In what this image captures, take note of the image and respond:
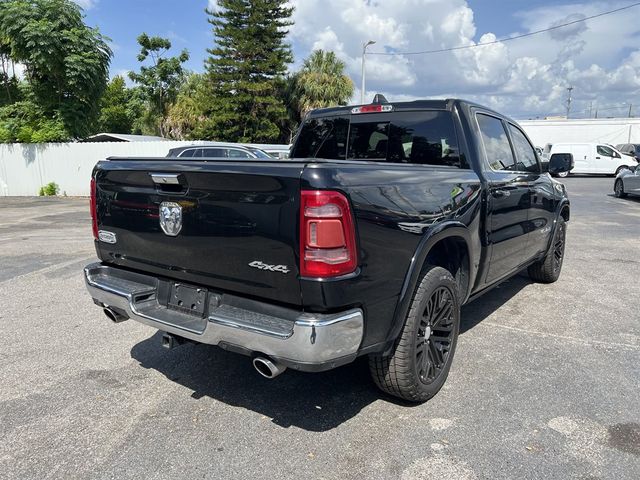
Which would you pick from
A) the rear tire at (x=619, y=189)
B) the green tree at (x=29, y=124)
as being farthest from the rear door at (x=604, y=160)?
the green tree at (x=29, y=124)

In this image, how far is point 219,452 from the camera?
272 cm

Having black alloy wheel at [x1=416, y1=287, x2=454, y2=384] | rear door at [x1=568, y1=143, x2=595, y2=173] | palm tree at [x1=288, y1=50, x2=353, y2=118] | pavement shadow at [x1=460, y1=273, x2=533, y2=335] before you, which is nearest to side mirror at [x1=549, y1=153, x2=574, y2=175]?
pavement shadow at [x1=460, y1=273, x2=533, y2=335]

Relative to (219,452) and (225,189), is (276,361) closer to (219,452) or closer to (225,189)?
(219,452)

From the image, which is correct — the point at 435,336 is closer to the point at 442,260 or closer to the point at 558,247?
the point at 442,260

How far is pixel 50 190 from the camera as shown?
21.2 metres

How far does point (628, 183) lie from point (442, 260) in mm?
16168

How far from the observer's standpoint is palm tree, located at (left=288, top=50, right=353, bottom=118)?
3397 centimetres

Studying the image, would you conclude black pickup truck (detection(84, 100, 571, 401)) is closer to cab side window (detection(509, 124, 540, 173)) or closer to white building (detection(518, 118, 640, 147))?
cab side window (detection(509, 124, 540, 173))

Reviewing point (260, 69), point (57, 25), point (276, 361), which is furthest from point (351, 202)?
point (260, 69)

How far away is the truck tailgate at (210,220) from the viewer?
2.50 metres

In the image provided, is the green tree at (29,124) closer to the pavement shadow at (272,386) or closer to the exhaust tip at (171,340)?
the pavement shadow at (272,386)

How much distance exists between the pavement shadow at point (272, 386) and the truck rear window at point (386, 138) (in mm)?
1723

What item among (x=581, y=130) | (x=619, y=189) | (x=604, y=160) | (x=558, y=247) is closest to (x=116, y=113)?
(x=604, y=160)

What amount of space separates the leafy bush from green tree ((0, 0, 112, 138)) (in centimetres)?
230
